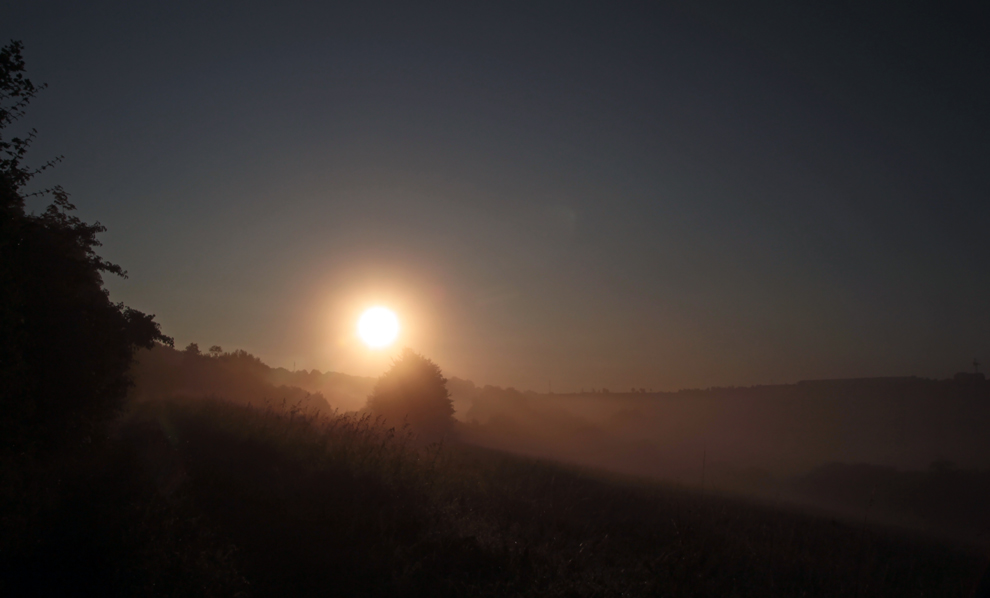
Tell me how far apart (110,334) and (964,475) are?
53.5m

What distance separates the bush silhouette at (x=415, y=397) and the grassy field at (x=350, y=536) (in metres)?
21.2

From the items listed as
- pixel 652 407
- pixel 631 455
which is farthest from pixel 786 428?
pixel 631 455

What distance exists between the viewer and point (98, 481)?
25.8 ft

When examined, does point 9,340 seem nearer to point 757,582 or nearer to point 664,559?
point 664,559

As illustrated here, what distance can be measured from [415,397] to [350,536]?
2671 centimetres

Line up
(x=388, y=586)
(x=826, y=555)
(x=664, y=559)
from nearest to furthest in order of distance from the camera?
(x=388, y=586), (x=664, y=559), (x=826, y=555)

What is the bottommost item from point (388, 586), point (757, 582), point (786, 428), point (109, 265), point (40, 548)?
point (40, 548)

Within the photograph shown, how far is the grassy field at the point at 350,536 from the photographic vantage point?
5.27m

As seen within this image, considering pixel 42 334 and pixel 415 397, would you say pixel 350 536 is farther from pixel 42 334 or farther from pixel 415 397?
pixel 415 397

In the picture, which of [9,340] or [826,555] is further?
[826,555]

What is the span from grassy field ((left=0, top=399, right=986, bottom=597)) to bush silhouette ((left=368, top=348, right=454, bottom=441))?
2118 cm

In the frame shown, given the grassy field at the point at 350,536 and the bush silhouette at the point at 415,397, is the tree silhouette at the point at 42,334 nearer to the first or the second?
the grassy field at the point at 350,536

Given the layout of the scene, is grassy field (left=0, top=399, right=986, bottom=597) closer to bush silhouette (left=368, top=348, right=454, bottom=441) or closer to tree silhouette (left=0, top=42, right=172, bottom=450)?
tree silhouette (left=0, top=42, right=172, bottom=450)

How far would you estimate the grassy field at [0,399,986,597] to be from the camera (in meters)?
5.27
